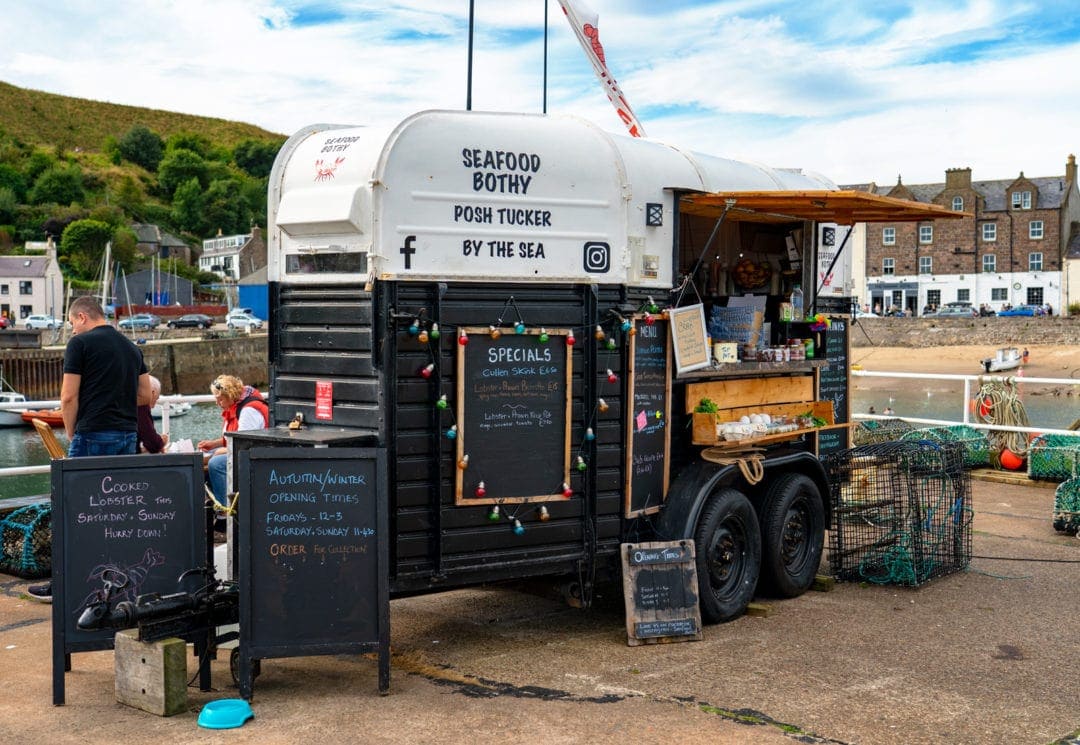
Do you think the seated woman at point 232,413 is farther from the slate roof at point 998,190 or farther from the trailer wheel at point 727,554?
the slate roof at point 998,190

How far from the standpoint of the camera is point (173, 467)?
622cm

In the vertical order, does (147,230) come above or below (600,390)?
above

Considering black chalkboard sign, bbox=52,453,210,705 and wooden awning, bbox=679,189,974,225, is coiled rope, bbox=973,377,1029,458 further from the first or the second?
black chalkboard sign, bbox=52,453,210,705

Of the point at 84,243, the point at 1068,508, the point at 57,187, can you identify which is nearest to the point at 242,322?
the point at 84,243

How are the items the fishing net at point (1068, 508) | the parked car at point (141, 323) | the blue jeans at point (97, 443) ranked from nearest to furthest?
1. the blue jeans at point (97, 443)
2. the fishing net at point (1068, 508)
3. the parked car at point (141, 323)

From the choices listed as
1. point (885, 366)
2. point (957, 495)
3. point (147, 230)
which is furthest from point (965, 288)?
point (147, 230)

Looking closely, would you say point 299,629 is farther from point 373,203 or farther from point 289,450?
point 373,203

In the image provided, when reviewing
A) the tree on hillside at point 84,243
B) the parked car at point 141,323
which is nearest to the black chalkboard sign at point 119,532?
the parked car at point 141,323

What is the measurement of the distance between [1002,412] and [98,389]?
1088 cm

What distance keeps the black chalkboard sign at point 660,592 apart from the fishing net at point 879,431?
6.18m

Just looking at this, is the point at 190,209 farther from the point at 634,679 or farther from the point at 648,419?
the point at 634,679

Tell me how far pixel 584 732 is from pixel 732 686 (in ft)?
3.74

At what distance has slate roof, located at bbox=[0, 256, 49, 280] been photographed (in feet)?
328

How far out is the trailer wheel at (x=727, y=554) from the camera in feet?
24.9
